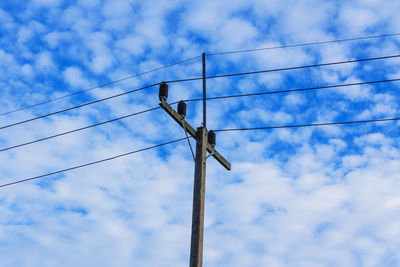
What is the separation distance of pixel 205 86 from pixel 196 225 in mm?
3958

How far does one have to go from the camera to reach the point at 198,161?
1050cm

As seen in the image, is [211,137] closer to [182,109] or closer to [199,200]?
[182,109]

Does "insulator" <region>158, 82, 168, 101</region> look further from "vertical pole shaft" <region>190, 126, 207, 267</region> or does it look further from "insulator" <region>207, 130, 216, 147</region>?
"insulator" <region>207, 130, 216, 147</region>

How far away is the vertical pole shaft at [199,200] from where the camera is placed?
364 inches

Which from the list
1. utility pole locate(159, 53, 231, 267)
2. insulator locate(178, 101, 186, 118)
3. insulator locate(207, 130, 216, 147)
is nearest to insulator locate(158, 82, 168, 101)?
utility pole locate(159, 53, 231, 267)

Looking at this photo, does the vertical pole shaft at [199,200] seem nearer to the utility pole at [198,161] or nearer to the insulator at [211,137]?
the utility pole at [198,161]

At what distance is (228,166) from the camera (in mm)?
12320

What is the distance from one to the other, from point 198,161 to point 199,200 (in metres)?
1.00

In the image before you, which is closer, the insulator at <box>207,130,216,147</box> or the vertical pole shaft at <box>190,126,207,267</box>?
the vertical pole shaft at <box>190,126,207,267</box>

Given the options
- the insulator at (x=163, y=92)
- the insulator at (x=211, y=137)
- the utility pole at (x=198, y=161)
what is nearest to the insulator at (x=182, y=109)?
the utility pole at (x=198, y=161)

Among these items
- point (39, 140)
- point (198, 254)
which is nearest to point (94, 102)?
point (39, 140)

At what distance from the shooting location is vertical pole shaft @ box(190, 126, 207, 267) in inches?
364

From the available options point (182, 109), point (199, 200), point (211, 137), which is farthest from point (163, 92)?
point (199, 200)

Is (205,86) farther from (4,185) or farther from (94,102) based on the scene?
(4,185)
